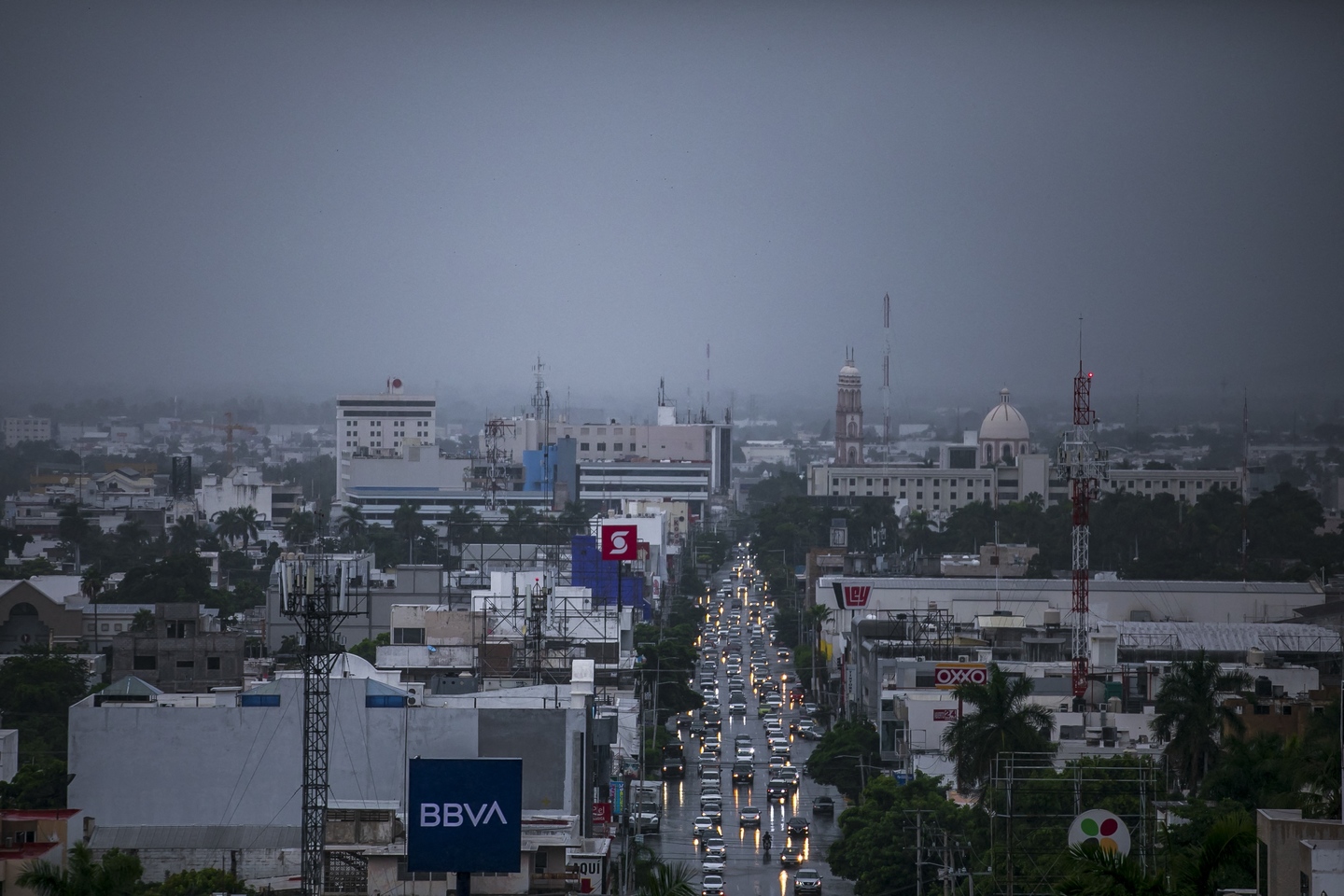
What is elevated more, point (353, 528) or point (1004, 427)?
point (1004, 427)

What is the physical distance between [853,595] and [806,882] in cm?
3008

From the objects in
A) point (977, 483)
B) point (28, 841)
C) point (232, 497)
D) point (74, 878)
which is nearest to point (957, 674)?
point (28, 841)

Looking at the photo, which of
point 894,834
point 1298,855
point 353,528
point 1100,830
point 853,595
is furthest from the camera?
point 353,528

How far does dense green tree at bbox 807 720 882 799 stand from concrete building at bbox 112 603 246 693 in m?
14.9

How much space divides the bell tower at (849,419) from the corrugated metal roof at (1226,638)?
116543 millimetres

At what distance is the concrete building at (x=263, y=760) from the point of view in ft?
115

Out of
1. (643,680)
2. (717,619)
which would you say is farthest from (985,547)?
(643,680)

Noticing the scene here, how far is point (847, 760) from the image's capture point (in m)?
47.7

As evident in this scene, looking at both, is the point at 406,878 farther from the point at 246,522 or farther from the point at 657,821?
the point at 246,522

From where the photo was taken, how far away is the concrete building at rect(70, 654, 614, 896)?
35062mm

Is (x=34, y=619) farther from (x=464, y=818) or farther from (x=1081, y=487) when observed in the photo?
(x=464, y=818)

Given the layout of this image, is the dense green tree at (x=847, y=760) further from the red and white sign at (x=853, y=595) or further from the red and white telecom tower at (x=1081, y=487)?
the red and white sign at (x=853, y=595)

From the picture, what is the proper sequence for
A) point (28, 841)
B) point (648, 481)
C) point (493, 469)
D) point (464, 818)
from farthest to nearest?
point (648, 481) < point (493, 469) < point (28, 841) < point (464, 818)

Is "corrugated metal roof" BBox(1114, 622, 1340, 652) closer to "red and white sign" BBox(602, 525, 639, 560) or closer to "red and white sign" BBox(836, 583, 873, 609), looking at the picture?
"red and white sign" BBox(836, 583, 873, 609)
